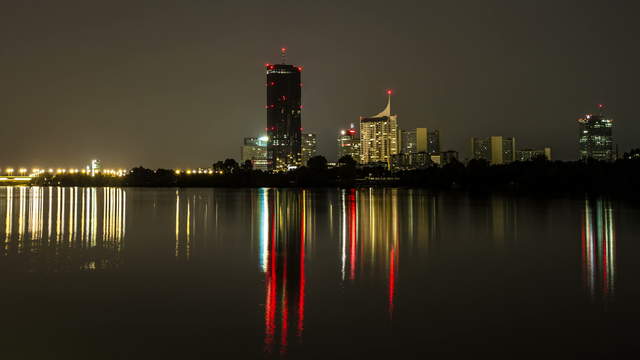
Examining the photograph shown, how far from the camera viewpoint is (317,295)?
13516 millimetres

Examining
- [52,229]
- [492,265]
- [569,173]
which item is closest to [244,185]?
[569,173]

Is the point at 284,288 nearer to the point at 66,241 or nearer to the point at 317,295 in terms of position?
the point at 317,295

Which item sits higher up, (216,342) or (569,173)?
(569,173)

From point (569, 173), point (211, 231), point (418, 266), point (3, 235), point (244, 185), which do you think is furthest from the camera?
point (244, 185)

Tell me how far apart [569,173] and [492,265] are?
250 ft

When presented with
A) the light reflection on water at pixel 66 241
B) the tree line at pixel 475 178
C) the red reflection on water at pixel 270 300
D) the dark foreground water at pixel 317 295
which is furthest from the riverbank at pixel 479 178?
the red reflection on water at pixel 270 300

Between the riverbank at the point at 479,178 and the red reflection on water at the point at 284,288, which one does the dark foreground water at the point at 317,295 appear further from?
the riverbank at the point at 479,178

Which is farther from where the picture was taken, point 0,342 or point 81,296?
point 81,296

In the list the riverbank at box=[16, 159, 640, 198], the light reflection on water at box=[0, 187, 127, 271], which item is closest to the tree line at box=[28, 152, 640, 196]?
the riverbank at box=[16, 159, 640, 198]

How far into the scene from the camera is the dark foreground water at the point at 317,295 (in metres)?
10.0

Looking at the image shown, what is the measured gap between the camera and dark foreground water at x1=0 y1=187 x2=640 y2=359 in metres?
10.0

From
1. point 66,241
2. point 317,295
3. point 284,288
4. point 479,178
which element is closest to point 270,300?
point 317,295

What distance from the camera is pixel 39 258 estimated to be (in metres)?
19.0

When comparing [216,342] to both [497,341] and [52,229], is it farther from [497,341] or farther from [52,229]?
[52,229]
